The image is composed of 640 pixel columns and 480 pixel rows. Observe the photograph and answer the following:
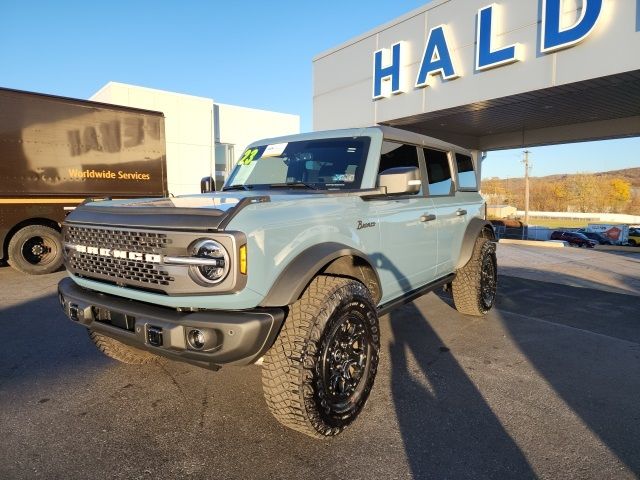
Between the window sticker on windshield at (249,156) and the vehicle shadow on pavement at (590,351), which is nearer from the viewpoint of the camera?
the vehicle shadow on pavement at (590,351)

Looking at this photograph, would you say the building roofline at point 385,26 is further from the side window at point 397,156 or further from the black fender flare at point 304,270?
the black fender flare at point 304,270

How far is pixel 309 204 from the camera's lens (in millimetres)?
2650

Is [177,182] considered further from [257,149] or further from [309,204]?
[309,204]

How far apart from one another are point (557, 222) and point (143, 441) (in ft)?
265

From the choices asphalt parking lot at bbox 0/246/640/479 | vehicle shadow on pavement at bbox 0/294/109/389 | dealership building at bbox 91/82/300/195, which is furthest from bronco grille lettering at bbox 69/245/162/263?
dealership building at bbox 91/82/300/195

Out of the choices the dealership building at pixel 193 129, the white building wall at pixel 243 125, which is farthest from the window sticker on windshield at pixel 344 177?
the white building wall at pixel 243 125

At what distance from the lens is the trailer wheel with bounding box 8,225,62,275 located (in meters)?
7.48

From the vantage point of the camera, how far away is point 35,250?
7785 millimetres

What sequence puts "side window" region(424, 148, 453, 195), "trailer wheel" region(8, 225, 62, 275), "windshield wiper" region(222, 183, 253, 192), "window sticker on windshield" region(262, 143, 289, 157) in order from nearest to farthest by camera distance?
"windshield wiper" region(222, 183, 253, 192)
"window sticker on windshield" region(262, 143, 289, 157)
"side window" region(424, 148, 453, 195)
"trailer wheel" region(8, 225, 62, 275)

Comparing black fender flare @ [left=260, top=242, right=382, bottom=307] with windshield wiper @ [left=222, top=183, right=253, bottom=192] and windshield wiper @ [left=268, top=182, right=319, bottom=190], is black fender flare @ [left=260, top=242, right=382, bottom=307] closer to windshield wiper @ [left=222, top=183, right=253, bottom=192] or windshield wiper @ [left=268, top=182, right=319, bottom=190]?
windshield wiper @ [left=268, top=182, right=319, bottom=190]

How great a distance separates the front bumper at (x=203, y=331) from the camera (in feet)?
7.09

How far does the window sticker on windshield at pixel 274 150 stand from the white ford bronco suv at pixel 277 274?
1.16 feet

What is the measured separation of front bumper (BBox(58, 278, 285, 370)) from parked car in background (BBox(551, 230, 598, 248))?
36768 mm

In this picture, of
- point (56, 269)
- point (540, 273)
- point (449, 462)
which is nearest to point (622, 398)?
point (449, 462)
